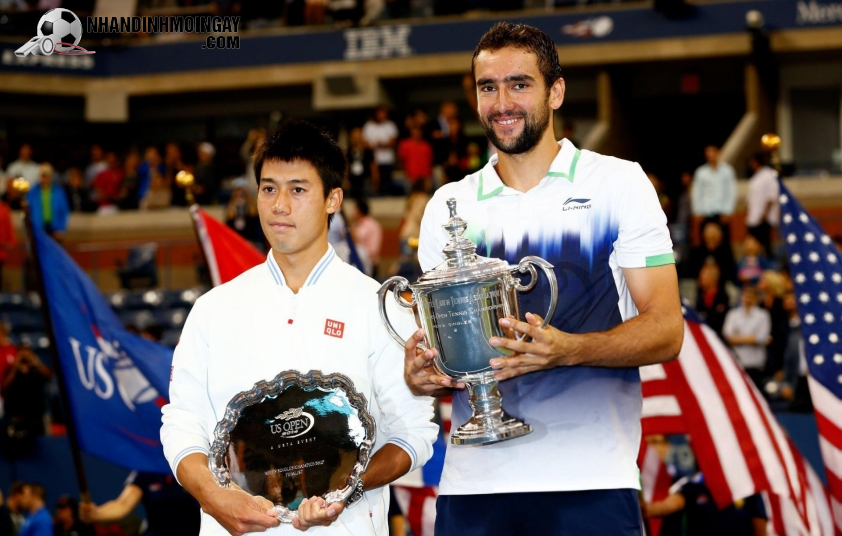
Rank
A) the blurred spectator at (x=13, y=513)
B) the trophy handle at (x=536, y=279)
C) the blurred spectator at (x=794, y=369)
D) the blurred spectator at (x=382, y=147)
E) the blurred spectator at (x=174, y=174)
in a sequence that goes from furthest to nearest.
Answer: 1. the blurred spectator at (x=174, y=174)
2. the blurred spectator at (x=382, y=147)
3. the blurred spectator at (x=13, y=513)
4. the blurred spectator at (x=794, y=369)
5. the trophy handle at (x=536, y=279)

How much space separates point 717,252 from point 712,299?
1694 millimetres

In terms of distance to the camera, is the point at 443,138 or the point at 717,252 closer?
the point at 717,252

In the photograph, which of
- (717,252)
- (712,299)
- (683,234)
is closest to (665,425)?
(712,299)

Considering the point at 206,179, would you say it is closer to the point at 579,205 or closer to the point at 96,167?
the point at 96,167

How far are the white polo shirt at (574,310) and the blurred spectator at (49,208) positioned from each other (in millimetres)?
14422

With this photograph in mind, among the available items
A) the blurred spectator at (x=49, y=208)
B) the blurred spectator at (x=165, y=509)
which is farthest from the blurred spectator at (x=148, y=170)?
the blurred spectator at (x=165, y=509)

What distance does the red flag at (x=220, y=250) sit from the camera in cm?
653

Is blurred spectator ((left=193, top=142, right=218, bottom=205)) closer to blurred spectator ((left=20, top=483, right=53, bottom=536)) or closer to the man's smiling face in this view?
blurred spectator ((left=20, top=483, right=53, bottom=536))

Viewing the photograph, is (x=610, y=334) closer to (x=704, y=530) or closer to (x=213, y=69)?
(x=704, y=530)

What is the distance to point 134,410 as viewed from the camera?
694 cm

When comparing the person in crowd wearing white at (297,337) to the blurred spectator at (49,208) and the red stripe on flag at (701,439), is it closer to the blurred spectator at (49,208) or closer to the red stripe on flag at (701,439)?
the red stripe on flag at (701,439)

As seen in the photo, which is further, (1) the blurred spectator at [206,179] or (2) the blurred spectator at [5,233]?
(1) the blurred spectator at [206,179]

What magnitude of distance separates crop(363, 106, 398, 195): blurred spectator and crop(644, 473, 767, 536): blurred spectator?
1130 centimetres

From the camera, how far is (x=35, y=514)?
29.4 ft
